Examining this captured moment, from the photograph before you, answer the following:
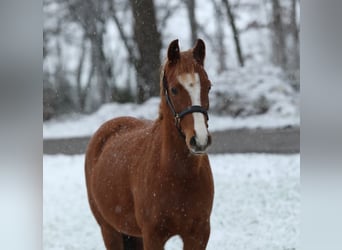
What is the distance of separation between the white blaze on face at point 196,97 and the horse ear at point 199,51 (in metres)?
0.18

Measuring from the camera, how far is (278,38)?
11422 mm

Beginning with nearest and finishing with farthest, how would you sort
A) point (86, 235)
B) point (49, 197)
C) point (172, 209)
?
point (172, 209), point (86, 235), point (49, 197)

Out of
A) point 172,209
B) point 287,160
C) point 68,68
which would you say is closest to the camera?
point 172,209

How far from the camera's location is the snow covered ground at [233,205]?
5145 mm

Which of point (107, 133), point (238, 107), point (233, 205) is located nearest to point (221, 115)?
point (238, 107)

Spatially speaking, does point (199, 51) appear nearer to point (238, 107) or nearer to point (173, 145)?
point (173, 145)

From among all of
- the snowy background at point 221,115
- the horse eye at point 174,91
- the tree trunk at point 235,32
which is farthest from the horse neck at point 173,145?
the tree trunk at point 235,32

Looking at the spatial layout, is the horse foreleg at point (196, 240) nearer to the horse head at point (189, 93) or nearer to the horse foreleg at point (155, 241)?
the horse foreleg at point (155, 241)

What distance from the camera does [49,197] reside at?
712 cm

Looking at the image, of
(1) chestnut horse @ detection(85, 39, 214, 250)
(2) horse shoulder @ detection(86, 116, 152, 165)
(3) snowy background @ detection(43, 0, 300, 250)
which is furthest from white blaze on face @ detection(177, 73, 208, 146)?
(3) snowy background @ detection(43, 0, 300, 250)

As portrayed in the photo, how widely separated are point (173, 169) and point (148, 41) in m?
7.28

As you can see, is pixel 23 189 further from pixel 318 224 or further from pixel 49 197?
pixel 49 197

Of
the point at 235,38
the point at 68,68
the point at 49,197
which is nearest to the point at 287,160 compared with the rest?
the point at 49,197

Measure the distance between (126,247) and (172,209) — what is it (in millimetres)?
1029
